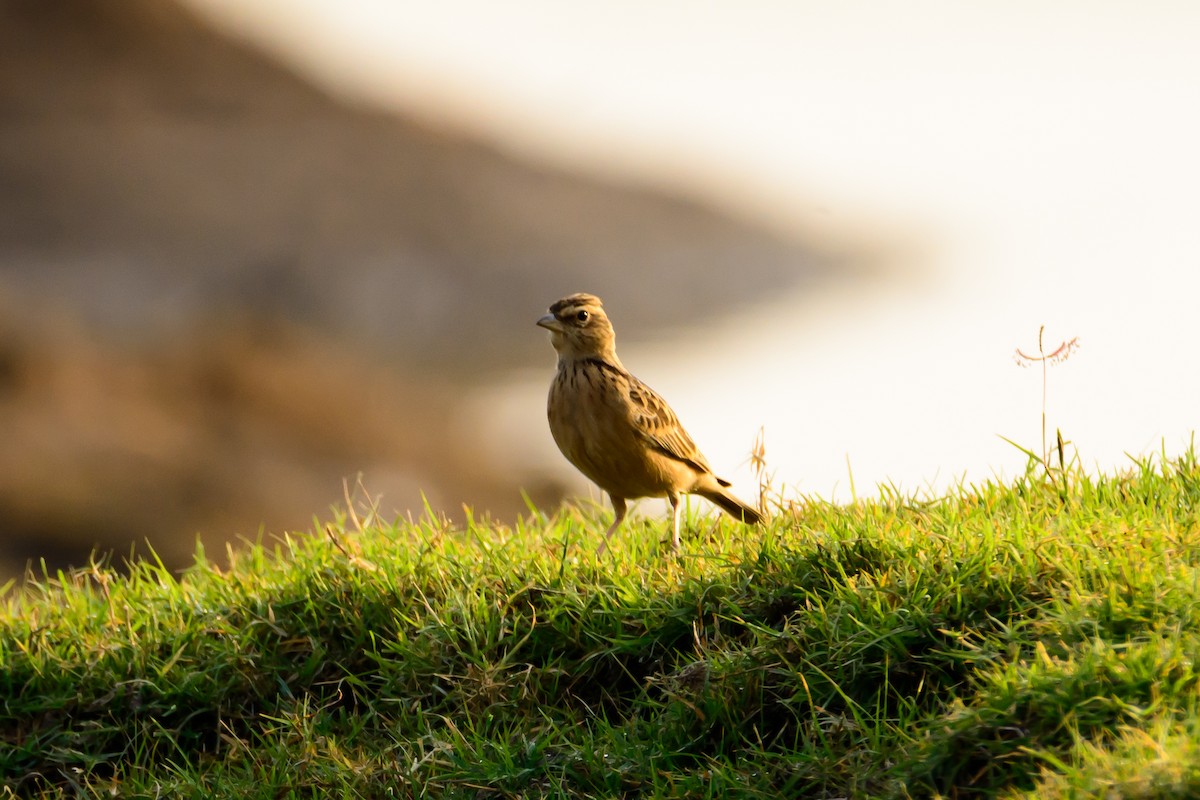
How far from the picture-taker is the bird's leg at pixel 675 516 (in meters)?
5.72

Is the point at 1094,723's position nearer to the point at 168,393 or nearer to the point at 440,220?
the point at 168,393

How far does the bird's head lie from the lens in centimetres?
668

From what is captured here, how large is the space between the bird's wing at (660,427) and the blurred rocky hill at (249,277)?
518 cm

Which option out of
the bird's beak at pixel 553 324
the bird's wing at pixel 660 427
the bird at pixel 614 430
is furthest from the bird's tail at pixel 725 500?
the bird's beak at pixel 553 324

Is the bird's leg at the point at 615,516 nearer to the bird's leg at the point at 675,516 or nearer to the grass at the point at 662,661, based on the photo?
the grass at the point at 662,661

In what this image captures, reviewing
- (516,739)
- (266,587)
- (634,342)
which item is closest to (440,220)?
(634,342)

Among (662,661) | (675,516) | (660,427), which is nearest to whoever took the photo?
(662,661)

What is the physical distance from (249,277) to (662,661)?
53.8 feet

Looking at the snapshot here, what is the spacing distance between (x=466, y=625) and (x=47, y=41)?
1078 inches

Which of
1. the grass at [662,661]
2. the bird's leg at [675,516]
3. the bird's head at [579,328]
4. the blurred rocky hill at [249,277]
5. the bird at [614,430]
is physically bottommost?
the grass at [662,661]

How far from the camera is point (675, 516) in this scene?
20.2 feet

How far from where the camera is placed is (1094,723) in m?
3.48

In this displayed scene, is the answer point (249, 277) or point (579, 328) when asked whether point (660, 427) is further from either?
point (249, 277)

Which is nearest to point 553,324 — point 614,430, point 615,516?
point 614,430
